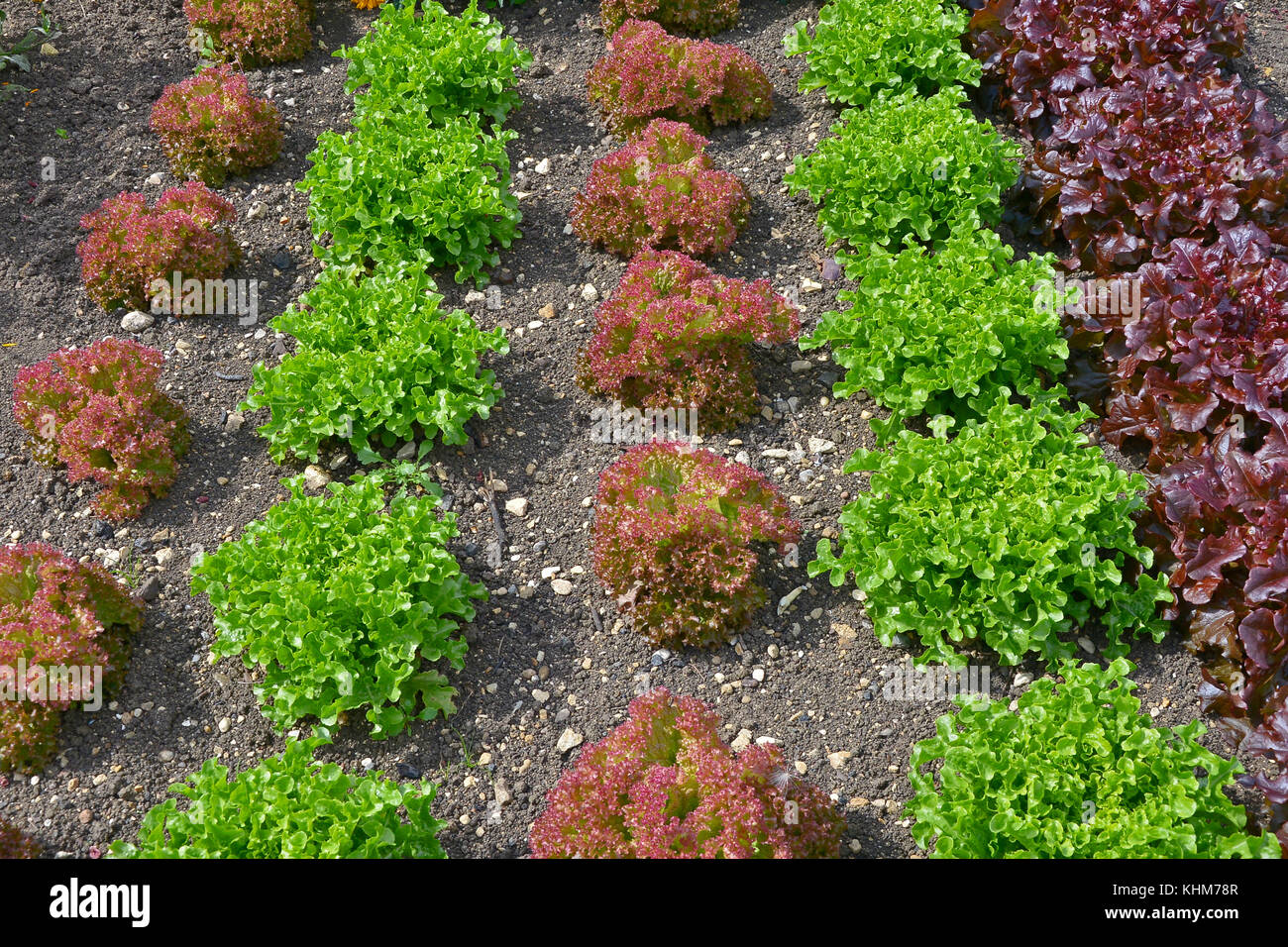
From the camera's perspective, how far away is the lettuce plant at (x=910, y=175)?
7.51m

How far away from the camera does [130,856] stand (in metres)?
4.76

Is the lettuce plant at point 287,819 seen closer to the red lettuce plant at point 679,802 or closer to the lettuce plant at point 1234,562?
the red lettuce plant at point 679,802

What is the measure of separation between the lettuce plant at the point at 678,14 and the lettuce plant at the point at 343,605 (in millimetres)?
5049

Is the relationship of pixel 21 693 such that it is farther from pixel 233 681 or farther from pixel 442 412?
pixel 442 412

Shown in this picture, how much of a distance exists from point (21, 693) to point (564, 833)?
2629mm

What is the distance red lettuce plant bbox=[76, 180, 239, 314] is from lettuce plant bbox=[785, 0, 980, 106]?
4.42 m

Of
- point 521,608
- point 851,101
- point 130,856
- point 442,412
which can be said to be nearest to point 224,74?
point 442,412

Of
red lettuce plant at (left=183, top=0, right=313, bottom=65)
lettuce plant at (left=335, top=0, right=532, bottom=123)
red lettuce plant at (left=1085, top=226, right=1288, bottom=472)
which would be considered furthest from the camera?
red lettuce plant at (left=183, top=0, right=313, bottom=65)

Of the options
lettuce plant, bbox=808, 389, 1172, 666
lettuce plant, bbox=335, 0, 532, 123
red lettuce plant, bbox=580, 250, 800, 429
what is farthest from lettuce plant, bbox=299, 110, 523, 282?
lettuce plant, bbox=808, 389, 1172, 666

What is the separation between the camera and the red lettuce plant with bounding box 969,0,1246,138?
8.25 m

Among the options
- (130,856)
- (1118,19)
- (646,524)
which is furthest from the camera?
Result: (1118,19)

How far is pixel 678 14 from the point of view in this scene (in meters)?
9.35

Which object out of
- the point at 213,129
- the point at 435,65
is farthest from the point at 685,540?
the point at 213,129

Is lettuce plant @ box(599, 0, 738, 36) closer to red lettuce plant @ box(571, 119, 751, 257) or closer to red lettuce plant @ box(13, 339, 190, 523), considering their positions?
red lettuce plant @ box(571, 119, 751, 257)
